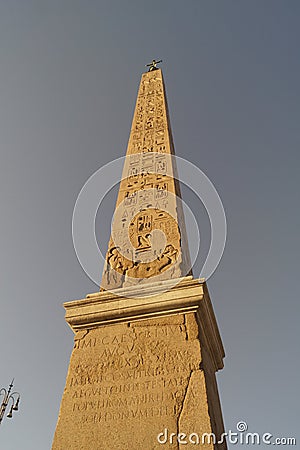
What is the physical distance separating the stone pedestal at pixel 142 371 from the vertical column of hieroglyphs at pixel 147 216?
18.7 inches

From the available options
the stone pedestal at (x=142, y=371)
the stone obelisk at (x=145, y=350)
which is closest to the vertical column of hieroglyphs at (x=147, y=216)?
the stone obelisk at (x=145, y=350)

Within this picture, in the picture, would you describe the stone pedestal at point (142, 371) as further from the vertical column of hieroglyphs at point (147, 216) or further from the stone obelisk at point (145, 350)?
the vertical column of hieroglyphs at point (147, 216)

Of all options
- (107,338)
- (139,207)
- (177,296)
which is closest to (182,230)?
(139,207)

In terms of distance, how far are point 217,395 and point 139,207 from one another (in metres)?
2.30

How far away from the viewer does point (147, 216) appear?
488 centimetres

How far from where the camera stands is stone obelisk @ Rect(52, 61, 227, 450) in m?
3.04

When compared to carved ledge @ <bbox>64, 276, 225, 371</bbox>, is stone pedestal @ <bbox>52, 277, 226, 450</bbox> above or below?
below

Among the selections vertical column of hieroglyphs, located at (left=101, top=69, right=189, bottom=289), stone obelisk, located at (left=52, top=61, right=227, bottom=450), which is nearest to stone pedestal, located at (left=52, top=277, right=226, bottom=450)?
stone obelisk, located at (left=52, top=61, right=227, bottom=450)

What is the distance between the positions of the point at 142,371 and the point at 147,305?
0.57 meters

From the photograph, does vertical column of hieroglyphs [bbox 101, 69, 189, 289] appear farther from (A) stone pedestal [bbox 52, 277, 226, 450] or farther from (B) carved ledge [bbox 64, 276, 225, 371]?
(A) stone pedestal [bbox 52, 277, 226, 450]

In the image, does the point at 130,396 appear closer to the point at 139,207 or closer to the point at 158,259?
the point at 158,259

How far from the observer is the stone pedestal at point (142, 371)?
3018 mm

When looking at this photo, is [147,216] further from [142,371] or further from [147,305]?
[142,371]

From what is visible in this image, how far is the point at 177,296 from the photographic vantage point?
3.62m
